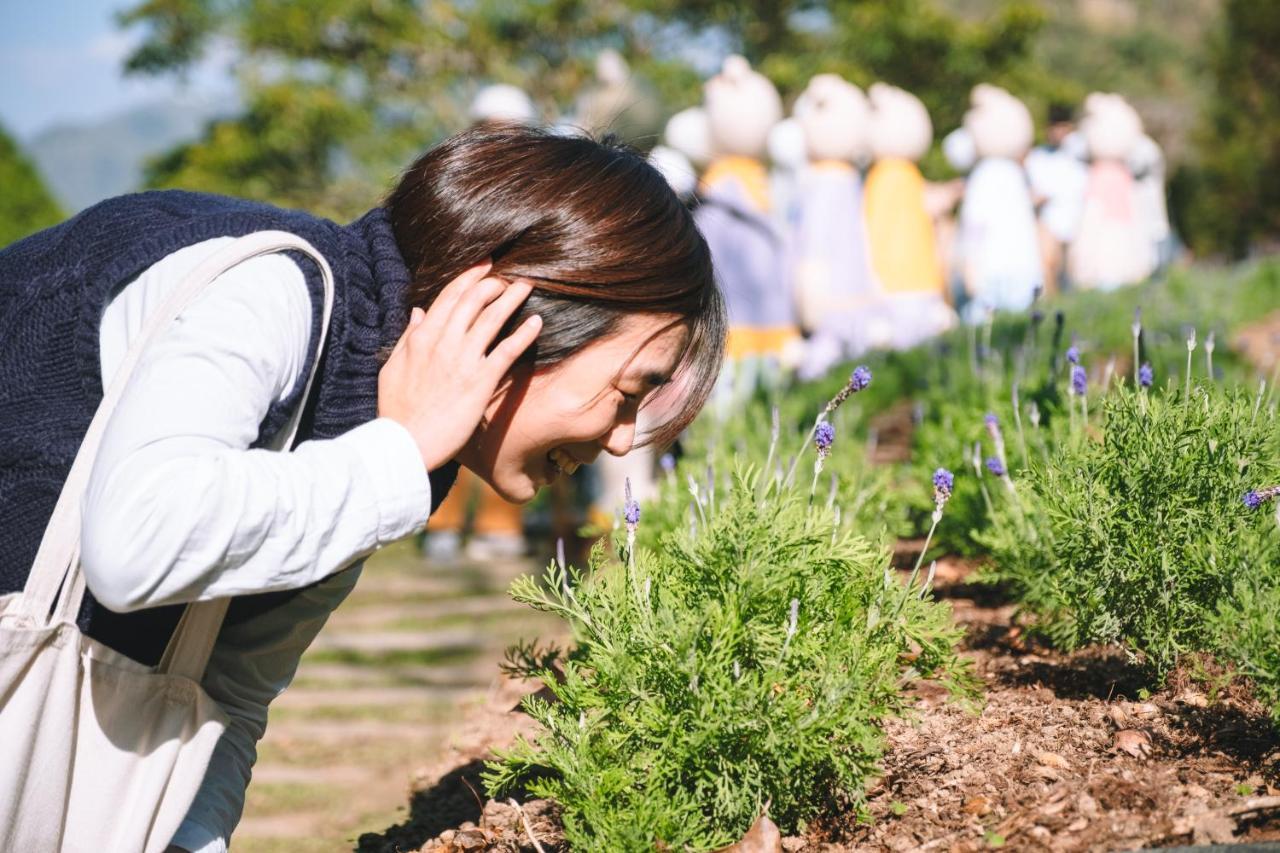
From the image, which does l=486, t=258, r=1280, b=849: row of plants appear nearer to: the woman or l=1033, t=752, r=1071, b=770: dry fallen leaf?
l=1033, t=752, r=1071, b=770: dry fallen leaf

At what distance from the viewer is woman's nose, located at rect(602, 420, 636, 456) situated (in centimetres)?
186

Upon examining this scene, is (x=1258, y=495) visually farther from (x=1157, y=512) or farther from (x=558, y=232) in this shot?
(x=558, y=232)

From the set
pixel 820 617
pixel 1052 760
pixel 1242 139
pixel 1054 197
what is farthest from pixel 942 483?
pixel 1242 139

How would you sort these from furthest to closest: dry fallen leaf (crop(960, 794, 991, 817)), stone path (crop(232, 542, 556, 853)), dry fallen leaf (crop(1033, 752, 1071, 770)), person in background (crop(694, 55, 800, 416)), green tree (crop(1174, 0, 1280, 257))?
green tree (crop(1174, 0, 1280, 257)), person in background (crop(694, 55, 800, 416)), stone path (crop(232, 542, 556, 853)), dry fallen leaf (crop(1033, 752, 1071, 770)), dry fallen leaf (crop(960, 794, 991, 817))

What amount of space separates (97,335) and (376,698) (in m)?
3.13

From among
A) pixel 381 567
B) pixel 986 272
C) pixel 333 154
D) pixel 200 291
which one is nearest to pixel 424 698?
pixel 381 567

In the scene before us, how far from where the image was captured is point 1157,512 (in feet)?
6.40

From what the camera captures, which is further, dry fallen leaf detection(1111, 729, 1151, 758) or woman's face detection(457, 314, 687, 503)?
dry fallen leaf detection(1111, 729, 1151, 758)

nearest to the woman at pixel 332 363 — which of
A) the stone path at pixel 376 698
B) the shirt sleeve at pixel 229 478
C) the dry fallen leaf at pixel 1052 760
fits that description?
the shirt sleeve at pixel 229 478

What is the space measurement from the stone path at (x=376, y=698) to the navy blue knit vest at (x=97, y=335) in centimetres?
122

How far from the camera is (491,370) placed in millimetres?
1621

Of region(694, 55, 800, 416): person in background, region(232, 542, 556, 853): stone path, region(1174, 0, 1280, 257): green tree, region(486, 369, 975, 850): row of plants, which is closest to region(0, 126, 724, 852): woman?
region(486, 369, 975, 850): row of plants

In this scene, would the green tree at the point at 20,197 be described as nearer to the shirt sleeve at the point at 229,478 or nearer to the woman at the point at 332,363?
the woman at the point at 332,363

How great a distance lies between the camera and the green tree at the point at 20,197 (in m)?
13.1
